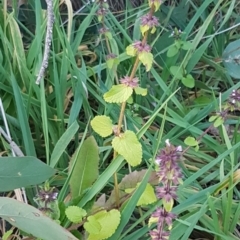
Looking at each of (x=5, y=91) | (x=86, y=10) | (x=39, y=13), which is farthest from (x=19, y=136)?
(x=86, y=10)

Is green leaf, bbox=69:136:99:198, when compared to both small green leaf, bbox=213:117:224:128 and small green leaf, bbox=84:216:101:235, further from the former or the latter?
small green leaf, bbox=213:117:224:128

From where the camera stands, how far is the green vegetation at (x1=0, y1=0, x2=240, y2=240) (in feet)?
2.49

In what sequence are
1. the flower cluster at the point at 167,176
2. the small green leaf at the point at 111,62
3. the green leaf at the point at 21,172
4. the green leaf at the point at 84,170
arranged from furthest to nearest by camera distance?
the small green leaf at the point at 111,62 → the green leaf at the point at 84,170 → the green leaf at the point at 21,172 → the flower cluster at the point at 167,176

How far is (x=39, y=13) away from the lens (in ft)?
3.42

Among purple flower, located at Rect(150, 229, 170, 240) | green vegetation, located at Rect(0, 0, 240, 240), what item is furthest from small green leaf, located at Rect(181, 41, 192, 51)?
purple flower, located at Rect(150, 229, 170, 240)

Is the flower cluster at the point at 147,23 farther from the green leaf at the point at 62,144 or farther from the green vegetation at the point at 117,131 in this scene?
the green leaf at the point at 62,144

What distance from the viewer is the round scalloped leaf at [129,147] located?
0.79m

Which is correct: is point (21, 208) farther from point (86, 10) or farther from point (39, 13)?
point (86, 10)

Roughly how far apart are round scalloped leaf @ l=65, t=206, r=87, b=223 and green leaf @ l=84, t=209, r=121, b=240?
0.04 ft

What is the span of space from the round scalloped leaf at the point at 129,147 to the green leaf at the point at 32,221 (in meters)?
0.18

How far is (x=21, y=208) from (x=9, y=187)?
0.09m

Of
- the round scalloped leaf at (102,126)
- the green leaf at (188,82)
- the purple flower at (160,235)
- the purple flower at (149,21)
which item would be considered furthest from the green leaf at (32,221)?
the green leaf at (188,82)

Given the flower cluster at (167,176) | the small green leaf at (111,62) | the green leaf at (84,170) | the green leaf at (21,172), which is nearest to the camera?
the flower cluster at (167,176)

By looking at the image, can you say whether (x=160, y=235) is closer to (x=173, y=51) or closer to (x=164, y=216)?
(x=164, y=216)
